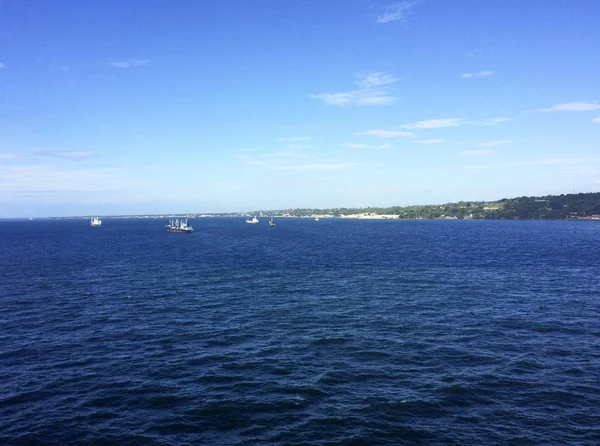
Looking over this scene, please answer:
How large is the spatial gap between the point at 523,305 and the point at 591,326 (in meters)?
10.7

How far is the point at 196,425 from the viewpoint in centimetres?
2867

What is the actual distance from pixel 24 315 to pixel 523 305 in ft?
246

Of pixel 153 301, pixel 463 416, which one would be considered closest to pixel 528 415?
pixel 463 416

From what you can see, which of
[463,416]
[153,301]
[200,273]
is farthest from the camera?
[200,273]

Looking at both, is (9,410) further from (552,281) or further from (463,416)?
(552,281)

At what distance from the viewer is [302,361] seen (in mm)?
39625

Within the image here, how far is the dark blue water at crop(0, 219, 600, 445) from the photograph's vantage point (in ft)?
93.2

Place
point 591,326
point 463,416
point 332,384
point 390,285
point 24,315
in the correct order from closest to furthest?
point 463,416 < point 332,384 < point 591,326 < point 24,315 < point 390,285

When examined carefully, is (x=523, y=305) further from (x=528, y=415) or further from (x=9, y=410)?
(x=9, y=410)

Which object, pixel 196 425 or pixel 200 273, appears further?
pixel 200 273

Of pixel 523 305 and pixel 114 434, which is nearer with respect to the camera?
pixel 114 434

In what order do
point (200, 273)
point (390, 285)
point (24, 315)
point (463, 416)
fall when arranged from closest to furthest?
point (463, 416)
point (24, 315)
point (390, 285)
point (200, 273)

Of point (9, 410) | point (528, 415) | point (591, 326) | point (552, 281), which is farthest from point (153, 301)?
point (552, 281)

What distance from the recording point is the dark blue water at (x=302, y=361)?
93.2 feet
